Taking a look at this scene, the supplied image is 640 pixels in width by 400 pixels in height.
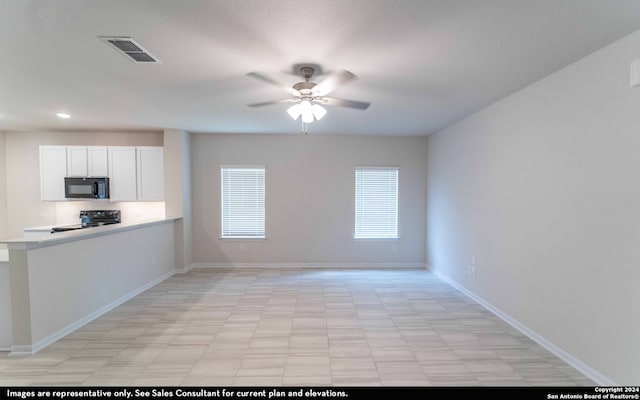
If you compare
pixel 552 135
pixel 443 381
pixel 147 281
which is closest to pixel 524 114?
pixel 552 135

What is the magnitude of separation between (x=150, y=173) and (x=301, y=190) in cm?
286

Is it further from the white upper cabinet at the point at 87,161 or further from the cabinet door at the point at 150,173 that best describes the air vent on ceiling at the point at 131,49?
the white upper cabinet at the point at 87,161

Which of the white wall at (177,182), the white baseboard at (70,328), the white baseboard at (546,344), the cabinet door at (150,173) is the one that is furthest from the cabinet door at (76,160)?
the white baseboard at (546,344)

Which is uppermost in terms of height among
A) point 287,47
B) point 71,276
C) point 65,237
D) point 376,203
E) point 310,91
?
point 287,47

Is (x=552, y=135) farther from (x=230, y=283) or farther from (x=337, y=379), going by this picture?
(x=230, y=283)

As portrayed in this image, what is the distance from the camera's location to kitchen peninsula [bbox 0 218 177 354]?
2.71 meters

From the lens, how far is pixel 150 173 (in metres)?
5.37

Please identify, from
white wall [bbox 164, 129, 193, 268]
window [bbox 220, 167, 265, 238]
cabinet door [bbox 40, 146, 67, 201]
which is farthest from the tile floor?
cabinet door [bbox 40, 146, 67, 201]

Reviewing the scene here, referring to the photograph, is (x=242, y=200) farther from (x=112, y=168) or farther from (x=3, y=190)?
→ (x=3, y=190)

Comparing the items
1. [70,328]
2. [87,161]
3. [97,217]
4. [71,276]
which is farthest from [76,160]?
[70,328]

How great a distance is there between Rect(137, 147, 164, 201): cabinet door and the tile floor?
1934mm

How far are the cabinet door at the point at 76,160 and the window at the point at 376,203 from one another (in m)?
5.17

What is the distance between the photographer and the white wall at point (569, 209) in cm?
215

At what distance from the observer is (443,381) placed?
231cm
